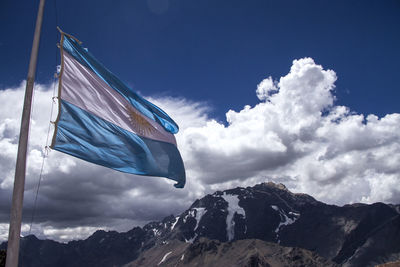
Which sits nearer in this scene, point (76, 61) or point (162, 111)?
point (76, 61)

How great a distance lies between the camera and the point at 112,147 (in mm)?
17078

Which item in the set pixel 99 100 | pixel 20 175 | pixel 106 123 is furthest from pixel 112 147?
pixel 20 175

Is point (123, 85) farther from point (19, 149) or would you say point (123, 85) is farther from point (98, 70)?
point (19, 149)

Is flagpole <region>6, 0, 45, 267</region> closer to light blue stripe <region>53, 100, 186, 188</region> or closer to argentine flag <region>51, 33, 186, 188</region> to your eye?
argentine flag <region>51, 33, 186, 188</region>

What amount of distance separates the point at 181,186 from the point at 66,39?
899 cm

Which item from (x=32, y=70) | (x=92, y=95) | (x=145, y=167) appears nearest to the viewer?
(x=32, y=70)

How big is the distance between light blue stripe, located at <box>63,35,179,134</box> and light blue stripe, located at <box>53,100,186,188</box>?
139 centimetres

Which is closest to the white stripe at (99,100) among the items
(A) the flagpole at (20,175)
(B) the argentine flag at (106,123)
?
(B) the argentine flag at (106,123)

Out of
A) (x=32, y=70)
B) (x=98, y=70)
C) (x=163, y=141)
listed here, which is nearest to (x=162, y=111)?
(x=163, y=141)

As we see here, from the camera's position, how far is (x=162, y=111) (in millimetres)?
20938

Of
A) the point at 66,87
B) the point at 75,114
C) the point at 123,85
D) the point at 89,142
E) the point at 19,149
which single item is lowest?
the point at 19,149

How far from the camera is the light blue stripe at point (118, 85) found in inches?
653

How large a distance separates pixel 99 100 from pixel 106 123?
3.58 feet

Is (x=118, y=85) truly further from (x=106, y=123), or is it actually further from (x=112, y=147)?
(x=112, y=147)
